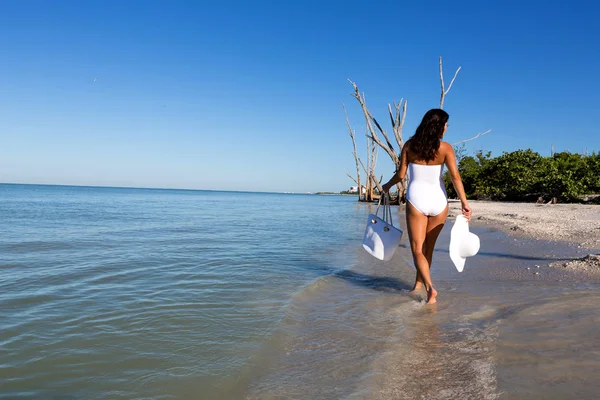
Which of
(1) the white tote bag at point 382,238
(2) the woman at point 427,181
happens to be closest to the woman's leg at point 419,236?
(2) the woman at point 427,181

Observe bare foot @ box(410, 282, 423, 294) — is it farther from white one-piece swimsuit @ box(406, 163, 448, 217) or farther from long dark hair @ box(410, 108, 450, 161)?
long dark hair @ box(410, 108, 450, 161)

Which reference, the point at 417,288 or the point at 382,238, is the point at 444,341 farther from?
the point at 382,238

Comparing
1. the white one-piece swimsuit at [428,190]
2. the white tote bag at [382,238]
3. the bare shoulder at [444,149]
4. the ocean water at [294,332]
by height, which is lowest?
the ocean water at [294,332]

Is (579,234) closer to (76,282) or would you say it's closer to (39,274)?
(76,282)

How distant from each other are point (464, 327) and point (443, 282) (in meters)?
1.80

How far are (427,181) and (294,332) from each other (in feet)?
6.56

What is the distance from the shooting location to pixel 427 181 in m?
4.04

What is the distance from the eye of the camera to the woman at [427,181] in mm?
3896

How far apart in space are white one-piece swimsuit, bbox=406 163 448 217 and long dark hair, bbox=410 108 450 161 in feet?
0.51

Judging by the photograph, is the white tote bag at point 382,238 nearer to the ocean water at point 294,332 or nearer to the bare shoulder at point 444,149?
the ocean water at point 294,332

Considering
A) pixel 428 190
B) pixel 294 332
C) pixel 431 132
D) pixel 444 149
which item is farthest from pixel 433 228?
pixel 294 332

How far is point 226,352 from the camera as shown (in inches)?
113

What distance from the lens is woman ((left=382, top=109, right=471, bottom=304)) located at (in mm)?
3896

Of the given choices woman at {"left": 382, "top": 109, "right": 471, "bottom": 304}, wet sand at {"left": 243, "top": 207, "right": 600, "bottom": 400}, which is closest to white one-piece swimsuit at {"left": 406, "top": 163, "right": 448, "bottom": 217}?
woman at {"left": 382, "top": 109, "right": 471, "bottom": 304}
